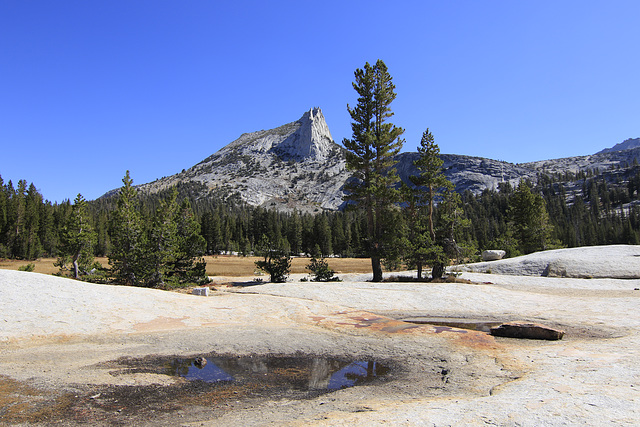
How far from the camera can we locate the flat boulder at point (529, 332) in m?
12.8

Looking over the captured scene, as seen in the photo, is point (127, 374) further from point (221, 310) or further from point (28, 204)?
point (28, 204)

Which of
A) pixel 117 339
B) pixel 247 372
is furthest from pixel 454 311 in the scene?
pixel 117 339

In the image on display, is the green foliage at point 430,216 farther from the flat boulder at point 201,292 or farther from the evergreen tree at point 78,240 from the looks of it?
the evergreen tree at point 78,240

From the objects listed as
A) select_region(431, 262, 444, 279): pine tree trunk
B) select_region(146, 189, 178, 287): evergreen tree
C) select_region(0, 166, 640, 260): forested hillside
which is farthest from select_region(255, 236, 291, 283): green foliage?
select_region(0, 166, 640, 260): forested hillside

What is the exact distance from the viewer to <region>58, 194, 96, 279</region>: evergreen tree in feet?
89.5

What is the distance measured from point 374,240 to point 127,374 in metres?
23.3

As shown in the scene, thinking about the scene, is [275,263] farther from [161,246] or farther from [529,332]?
[529,332]

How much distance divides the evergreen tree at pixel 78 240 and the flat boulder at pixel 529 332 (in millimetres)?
28732

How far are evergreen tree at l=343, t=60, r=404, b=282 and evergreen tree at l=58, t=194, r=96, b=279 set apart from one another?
21.0 meters

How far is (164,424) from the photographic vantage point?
19.7 ft

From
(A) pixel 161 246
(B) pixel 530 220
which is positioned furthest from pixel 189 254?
(B) pixel 530 220

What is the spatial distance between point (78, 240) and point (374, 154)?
24.7m

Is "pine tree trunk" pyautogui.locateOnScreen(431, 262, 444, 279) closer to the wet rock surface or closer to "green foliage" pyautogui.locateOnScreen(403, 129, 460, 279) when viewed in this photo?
"green foliage" pyautogui.locateOnScreen(403, 129, 460, 279)

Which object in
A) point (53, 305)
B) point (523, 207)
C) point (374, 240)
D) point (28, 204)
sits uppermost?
point (28, 204)
